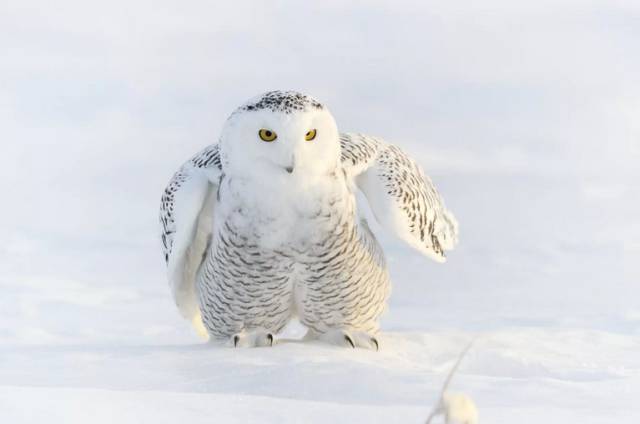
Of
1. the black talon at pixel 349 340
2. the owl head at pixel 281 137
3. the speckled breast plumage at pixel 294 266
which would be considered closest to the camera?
the owl head at pixel 281 137

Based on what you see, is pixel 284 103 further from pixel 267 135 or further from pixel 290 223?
pixel 290 223

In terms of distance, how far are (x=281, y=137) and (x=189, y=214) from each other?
0.65m

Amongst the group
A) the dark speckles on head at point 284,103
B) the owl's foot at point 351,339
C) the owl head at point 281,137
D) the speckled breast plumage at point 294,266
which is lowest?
the owl's foot at point 351,339

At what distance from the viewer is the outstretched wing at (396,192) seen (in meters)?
3.22

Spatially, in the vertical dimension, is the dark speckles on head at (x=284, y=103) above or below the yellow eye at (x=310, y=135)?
above

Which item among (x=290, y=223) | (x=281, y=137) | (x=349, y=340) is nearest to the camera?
(x=281, y=137)

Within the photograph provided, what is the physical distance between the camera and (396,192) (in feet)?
10.6

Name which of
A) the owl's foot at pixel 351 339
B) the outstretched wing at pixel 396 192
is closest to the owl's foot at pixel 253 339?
the owl's foot at pixel 351 339

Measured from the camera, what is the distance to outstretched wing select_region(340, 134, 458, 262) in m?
3.22

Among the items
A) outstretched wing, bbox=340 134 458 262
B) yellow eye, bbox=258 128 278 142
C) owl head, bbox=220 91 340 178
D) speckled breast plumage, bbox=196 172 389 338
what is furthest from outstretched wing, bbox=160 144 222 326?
outstretched wing, bbox=340 134 458 262

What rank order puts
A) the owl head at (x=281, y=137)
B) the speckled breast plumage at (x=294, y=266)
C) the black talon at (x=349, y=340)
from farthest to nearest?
the black talon at (x=349, y=340), the speckled breast plumage at (x=294, y=266), the owl head at (x=281, y=137)

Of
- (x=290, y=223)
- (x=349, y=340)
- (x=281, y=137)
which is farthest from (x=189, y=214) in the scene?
(x=349, y=340)

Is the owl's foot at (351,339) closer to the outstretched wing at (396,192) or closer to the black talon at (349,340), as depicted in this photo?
the black talon at (349,340)

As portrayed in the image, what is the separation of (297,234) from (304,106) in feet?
1.54
